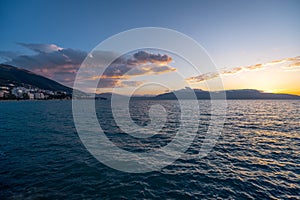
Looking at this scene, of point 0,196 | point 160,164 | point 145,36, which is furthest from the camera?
point 160,164

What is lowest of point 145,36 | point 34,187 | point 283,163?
point 283,163

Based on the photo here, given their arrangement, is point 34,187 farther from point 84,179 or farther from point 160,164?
point 160,164

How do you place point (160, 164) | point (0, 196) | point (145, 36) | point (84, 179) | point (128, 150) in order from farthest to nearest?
point (128, 150), point (160, 164), point (145, 36), point (84, 179), point (0, 196)

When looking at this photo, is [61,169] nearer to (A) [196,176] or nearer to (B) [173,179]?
(B) [173,179]

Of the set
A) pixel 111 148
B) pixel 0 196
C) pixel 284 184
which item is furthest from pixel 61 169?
pixel 284 184

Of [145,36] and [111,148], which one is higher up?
[145,36]

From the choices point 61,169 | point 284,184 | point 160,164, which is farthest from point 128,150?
point 284,184

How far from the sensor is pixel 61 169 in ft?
48.8

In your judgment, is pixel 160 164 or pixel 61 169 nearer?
pixel 61 169

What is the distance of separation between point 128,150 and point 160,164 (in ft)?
19.3

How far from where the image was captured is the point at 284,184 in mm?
13180

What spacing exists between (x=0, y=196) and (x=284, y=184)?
2165 centimetres

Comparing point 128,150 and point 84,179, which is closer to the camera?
point 84,179

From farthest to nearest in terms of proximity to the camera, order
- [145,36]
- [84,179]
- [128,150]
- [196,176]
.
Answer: [128,150]
[145,36]
[196,176]
[84,179]
